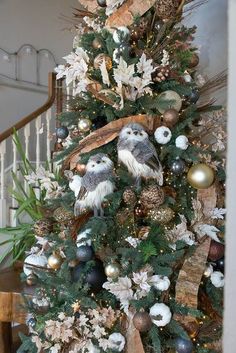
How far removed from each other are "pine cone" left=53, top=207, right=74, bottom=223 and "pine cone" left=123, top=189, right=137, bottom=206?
0.20 meters

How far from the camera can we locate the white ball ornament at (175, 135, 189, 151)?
1.15m

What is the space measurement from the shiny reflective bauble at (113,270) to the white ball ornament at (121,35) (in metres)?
0.65

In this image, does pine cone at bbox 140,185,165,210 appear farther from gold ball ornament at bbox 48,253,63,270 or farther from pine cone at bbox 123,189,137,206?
gold ball ornament at bbox 48,253,63,270

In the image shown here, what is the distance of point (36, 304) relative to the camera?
124 cm

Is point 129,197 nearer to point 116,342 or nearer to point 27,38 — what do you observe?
point 116,342

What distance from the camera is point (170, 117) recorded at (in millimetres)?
1157

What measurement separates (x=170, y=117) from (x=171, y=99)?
58mm

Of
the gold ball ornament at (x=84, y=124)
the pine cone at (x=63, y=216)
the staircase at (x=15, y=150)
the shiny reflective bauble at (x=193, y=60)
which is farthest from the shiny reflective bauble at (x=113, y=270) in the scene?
the staircase at (x=15, y=150)

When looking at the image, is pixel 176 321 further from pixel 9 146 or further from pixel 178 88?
pixel 9 146

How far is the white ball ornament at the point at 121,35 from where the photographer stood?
3.97ft

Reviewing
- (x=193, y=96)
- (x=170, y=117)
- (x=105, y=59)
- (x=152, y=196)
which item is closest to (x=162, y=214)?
(x=152, y=196)

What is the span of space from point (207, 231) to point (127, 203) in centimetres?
24

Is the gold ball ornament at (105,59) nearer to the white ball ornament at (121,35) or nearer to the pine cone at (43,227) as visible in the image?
the white ball ornament at (121,35)

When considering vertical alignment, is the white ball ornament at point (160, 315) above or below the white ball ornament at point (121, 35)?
below
